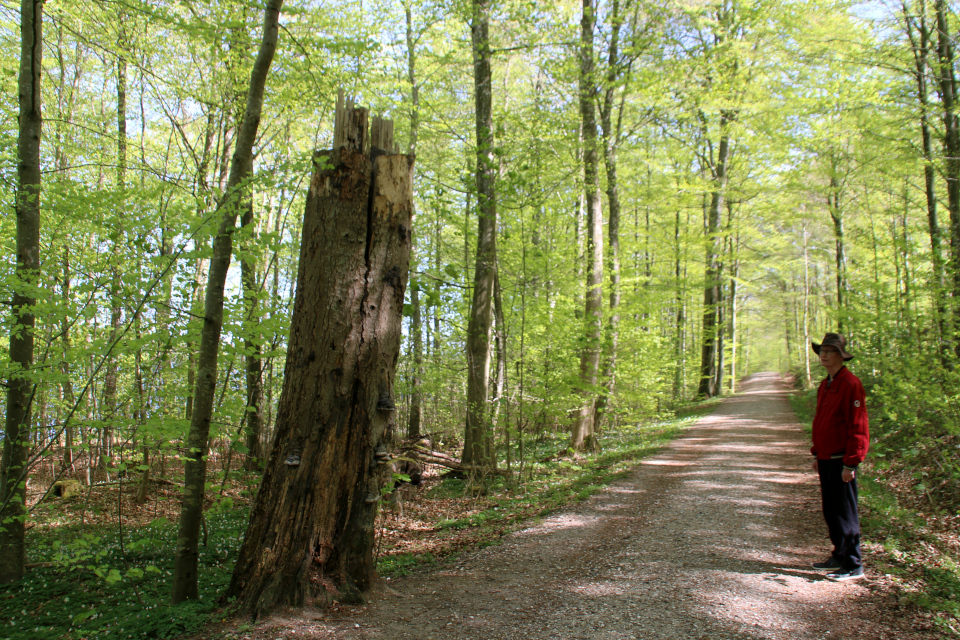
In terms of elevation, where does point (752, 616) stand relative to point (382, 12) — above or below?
below

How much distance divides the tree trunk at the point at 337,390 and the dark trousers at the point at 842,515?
3.50 metres

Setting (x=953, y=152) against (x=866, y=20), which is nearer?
(x=953, y=152)

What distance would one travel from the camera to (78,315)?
4.23 metres

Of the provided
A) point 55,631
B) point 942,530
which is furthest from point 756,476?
point 55,631

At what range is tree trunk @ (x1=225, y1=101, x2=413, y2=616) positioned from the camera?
337cm

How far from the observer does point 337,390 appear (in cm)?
351

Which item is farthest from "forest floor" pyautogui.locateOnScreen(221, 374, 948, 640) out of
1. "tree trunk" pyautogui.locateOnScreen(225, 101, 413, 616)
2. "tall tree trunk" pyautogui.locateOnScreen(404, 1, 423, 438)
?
"tall tree trunk" pyautogui.locateOnScreen(404, 1, 423, 438)

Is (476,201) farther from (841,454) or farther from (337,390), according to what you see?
(841,454)

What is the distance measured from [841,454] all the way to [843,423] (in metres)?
0.24

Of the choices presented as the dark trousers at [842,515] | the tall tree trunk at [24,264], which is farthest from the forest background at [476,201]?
the dark trousers at [842,515]

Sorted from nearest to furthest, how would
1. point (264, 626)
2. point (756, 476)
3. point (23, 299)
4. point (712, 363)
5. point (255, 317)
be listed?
1. point (264, 626)
2. point (23, 299)
3. point (255, 317)
4. point (756, 476)
5. point (712, 363)

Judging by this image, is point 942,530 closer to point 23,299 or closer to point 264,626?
point 264,626

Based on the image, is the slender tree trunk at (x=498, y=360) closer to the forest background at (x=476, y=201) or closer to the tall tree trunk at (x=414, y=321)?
the forest background at (x=476, y=201)

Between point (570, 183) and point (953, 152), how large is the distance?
6719 mm
